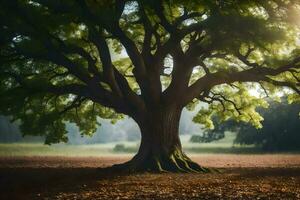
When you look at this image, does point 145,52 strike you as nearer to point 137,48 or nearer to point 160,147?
point 137,48

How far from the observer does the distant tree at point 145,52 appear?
47.4 ft

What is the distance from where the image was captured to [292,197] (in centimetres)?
1069

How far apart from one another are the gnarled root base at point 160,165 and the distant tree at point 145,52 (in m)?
0.05

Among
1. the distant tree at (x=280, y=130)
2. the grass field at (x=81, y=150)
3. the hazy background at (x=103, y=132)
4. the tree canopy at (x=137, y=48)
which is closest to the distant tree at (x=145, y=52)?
the tree canopy at (x=137, y=48)

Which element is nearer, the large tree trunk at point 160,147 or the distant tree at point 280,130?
the large tree trunk at point 160,147

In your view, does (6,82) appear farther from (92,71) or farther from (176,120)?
(176,120)

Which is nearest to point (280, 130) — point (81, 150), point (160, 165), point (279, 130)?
point (279, 130)

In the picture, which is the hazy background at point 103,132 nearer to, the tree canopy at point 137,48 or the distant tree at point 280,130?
the distant tree at point 280,130

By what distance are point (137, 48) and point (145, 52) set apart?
143 cm

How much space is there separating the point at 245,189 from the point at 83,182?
553 cm

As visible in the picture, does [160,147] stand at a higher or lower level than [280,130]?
lower

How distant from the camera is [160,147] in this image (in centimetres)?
1934

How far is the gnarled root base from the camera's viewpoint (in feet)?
61.2

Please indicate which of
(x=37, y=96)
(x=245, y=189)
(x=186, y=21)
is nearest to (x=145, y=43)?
(x=186, y=21)
